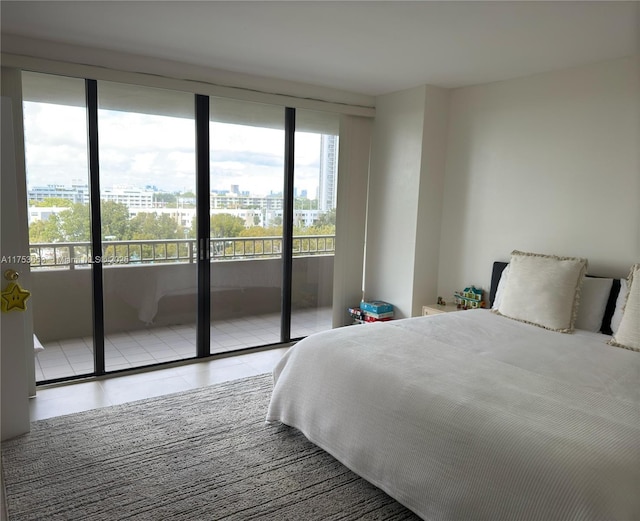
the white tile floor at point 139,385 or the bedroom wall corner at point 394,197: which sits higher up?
the bedroom wall corner at point 394,197

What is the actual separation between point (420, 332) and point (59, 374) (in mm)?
2699

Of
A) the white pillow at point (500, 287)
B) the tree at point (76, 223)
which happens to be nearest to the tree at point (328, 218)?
the white pillow at point (500, 287)

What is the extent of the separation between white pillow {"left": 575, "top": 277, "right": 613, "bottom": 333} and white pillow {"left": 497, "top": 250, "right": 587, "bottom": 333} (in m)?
0.08

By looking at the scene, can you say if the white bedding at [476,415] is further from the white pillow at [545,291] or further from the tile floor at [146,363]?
the tile floor at [146,363]

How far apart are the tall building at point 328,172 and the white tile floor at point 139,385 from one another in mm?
1583

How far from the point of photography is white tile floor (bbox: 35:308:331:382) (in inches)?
146

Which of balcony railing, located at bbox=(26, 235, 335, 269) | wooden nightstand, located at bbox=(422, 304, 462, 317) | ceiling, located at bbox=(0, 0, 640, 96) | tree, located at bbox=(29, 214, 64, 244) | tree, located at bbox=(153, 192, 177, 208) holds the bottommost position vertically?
wooden nightstand, located at bbox=(422, 304, 462, 317)

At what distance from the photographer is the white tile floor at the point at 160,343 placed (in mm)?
3697

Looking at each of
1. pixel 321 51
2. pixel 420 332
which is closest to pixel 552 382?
pixel 420 332

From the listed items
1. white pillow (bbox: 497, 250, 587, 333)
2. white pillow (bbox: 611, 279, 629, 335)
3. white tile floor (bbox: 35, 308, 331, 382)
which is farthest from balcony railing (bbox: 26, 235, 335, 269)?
white pillow (bbox: 611, 279, 629, 335)

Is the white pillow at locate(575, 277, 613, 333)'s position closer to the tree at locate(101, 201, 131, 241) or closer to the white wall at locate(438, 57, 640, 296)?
the white wall at locate(438, 57, 640, 296)

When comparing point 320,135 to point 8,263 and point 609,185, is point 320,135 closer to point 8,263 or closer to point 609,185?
point 609,185

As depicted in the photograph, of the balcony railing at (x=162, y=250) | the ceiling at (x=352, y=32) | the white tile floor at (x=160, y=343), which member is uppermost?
the ceiling at (x=352, y=32)

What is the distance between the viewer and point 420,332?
313cm
